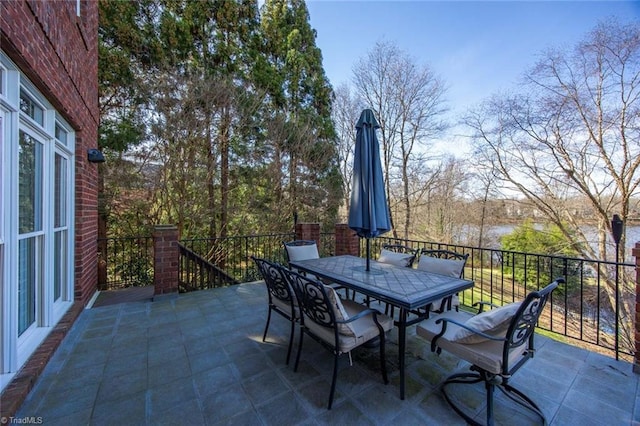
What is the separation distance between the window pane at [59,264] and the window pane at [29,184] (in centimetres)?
64

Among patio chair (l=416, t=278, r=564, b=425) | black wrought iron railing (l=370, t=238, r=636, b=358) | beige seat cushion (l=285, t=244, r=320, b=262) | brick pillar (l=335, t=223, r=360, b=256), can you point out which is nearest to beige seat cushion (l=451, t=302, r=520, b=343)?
patio chair (l=416, t=278, r=564, b=425)

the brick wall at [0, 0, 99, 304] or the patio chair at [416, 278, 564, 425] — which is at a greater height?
the brick wall at [0, 0, 99, 304]

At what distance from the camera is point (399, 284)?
2396 millimetres

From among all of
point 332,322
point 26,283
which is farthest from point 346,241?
point 26,283

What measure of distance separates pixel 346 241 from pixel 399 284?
3555 mm

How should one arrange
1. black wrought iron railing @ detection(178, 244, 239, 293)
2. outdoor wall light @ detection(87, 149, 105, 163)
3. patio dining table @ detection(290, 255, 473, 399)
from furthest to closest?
1. black wrought iron railing @ detection(178, 244, 239, 293)
2. outdoor wall light @ detection(87, 149, 105, 163)
3. patio dining table @ detection(290, 255, 473, 399)

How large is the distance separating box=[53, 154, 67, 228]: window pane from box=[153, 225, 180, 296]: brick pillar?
103 centimetres

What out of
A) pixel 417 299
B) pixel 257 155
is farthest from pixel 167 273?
pixel 257 155

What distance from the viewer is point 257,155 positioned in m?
8.21

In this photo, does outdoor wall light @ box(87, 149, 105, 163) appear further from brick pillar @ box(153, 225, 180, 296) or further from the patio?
the patio

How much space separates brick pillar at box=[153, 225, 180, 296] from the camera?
153 inches

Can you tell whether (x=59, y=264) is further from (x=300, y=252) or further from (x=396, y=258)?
(x=396, y=258)

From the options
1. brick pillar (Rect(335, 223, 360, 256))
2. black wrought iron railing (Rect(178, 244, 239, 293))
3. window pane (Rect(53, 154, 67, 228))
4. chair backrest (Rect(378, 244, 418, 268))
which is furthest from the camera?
brick pillar (Rect(335, 223, 360, 256))

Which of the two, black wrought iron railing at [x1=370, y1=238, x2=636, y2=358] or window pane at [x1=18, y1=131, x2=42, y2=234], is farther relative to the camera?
black wrought iron railing at [x1=370, y1=238, x2=636, y2=358]
